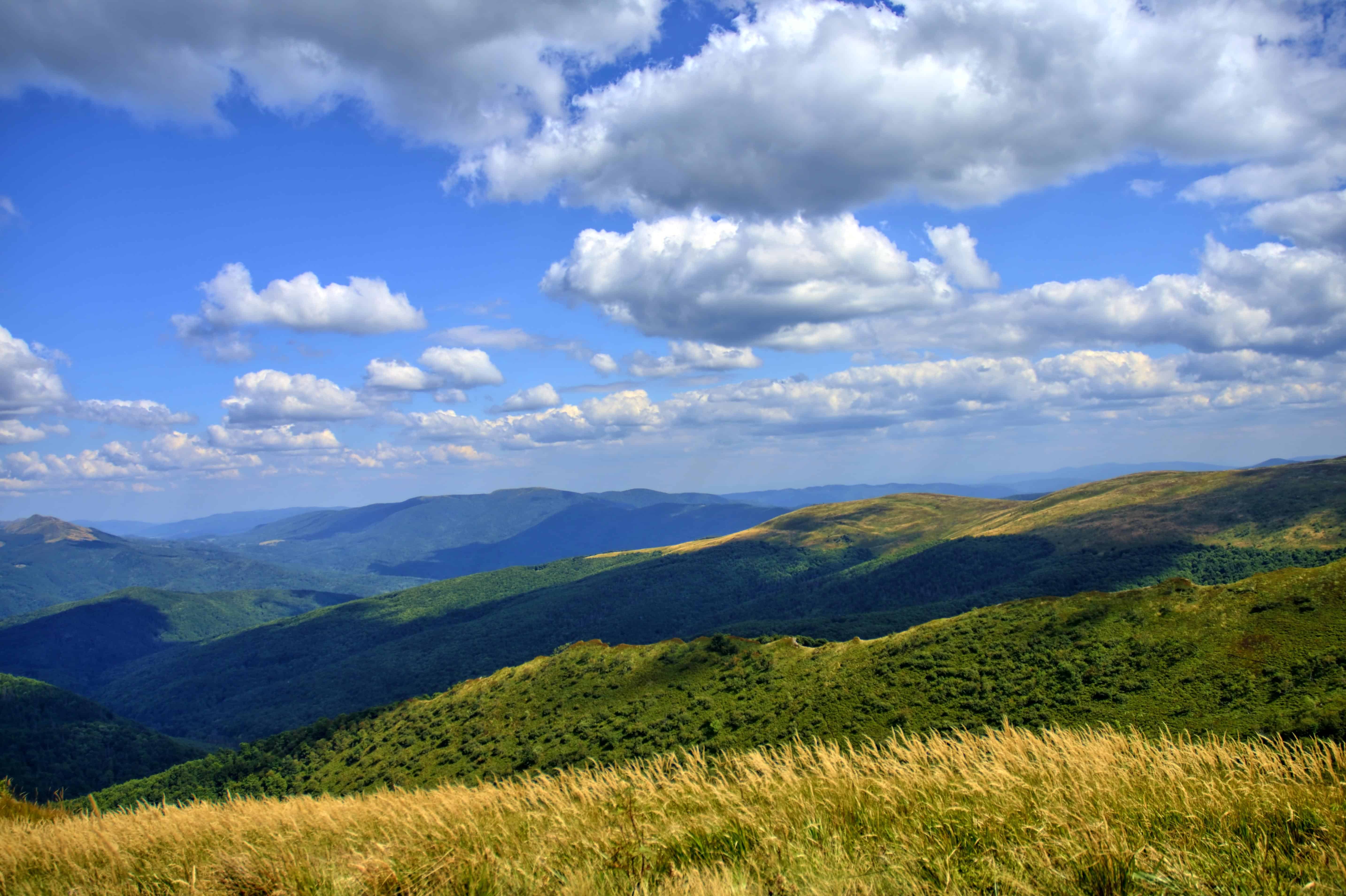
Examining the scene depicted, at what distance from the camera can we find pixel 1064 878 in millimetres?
5070

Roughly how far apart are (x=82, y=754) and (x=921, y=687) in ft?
663

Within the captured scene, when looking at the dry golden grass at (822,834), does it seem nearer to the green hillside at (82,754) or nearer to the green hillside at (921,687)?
the green hillside at (921,687)

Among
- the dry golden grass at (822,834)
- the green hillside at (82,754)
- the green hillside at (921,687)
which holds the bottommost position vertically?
the green hillside at (82,754)

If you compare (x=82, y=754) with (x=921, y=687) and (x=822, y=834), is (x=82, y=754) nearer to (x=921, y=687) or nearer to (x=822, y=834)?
(x=921, y=687)

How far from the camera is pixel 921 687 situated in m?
46.4

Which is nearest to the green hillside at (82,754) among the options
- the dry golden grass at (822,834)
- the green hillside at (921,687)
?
the green hillside at (921,687)

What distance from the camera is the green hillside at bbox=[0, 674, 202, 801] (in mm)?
148375

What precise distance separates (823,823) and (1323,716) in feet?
107

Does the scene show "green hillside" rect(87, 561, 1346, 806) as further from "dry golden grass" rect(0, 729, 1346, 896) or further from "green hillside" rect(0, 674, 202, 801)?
"green hillside" rect(0, 674, 202, 801)

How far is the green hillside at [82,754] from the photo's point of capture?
148 meters

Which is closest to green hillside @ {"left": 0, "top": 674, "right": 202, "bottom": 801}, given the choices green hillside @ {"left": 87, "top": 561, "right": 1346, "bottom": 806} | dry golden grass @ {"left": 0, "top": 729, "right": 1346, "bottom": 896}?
green hillside @ {"left": 87, "top": 561, "right": 1346, "bottom": 806}

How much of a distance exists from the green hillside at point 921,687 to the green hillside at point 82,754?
107346mm

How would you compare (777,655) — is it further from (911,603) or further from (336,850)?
(911,603)

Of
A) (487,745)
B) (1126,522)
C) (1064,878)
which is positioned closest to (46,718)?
(487,745)
